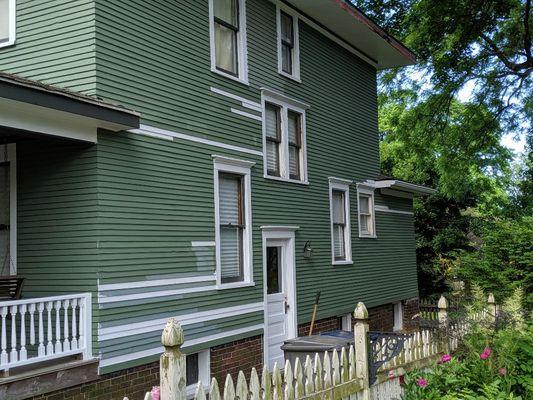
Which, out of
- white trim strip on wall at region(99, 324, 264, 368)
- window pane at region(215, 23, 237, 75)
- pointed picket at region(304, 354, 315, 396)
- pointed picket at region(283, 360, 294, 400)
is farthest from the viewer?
window pane at region(215, 23, 237, 75)

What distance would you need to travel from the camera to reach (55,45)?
8.80 metres

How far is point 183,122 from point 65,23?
93.3 inches

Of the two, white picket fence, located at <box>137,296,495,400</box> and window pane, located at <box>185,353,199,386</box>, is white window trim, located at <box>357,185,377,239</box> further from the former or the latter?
window pane, located at <box>185,353,199,386</box>

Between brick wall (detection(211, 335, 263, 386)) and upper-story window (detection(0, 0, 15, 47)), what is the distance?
6.07 meters

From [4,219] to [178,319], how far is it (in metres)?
3.11

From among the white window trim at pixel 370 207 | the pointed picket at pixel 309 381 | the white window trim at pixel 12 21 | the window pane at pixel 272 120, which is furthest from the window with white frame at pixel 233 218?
the white window trim at pixel 370 207

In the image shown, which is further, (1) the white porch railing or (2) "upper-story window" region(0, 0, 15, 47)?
(2) "upper-story window" region(0, 0, 15, 47)

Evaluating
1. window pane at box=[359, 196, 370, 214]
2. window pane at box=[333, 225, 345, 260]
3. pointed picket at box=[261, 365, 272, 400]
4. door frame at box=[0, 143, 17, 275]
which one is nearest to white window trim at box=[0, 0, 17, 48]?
door frame at box=[0, 143, 17, 275]

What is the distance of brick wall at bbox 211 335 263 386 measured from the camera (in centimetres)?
1030

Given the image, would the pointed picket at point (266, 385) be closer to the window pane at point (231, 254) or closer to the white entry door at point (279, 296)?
the window pane at point (231, 254)

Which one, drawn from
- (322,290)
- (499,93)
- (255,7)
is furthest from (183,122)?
(499,93)

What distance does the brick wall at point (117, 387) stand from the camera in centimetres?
750

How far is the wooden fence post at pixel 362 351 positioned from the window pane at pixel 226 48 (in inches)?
231

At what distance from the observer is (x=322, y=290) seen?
1376 centimetres
